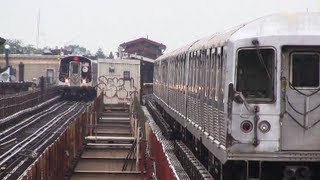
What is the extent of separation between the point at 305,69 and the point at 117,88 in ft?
104

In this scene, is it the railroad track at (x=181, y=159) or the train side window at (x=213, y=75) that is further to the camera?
the railroad track at (x=181, y=159)

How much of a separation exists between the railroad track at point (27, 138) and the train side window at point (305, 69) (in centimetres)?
847

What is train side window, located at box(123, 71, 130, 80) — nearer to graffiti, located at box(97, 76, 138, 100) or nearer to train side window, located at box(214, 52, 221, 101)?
graffiti, located at box(97, 76, 138, 100)

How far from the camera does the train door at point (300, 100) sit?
1027 cm

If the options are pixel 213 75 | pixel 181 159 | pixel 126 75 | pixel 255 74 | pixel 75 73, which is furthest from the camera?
pixel 75 73

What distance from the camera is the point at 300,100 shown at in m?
10.3

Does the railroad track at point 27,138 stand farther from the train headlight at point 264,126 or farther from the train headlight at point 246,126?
the train headlight at point 264,126

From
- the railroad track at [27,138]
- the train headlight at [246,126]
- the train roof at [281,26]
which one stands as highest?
the train roof at [281,26]

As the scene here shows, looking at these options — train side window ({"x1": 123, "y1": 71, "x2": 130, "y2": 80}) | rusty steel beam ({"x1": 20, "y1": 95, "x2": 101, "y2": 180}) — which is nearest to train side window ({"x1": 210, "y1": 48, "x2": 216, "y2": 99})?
rusty steel beam ({"x1": 20, "y1": 95, "x2": 101, "y2": 180})

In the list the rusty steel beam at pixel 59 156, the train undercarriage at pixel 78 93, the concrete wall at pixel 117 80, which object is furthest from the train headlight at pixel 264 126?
the train undercarriage at pixel 78 93

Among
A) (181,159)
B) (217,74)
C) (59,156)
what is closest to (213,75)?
(217,74)

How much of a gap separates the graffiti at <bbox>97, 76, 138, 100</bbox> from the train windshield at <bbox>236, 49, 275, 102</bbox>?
102 ft

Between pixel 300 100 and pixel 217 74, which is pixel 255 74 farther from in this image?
pixel 217 74

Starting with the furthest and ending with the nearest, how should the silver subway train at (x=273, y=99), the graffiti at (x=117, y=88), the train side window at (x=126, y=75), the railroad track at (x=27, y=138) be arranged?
the train side window at (x=126, y=75)
the graffiti at (x=117, y=88)
the railroad track at (x=27, y=138)
the silver subway train at (x=273, y=99)
